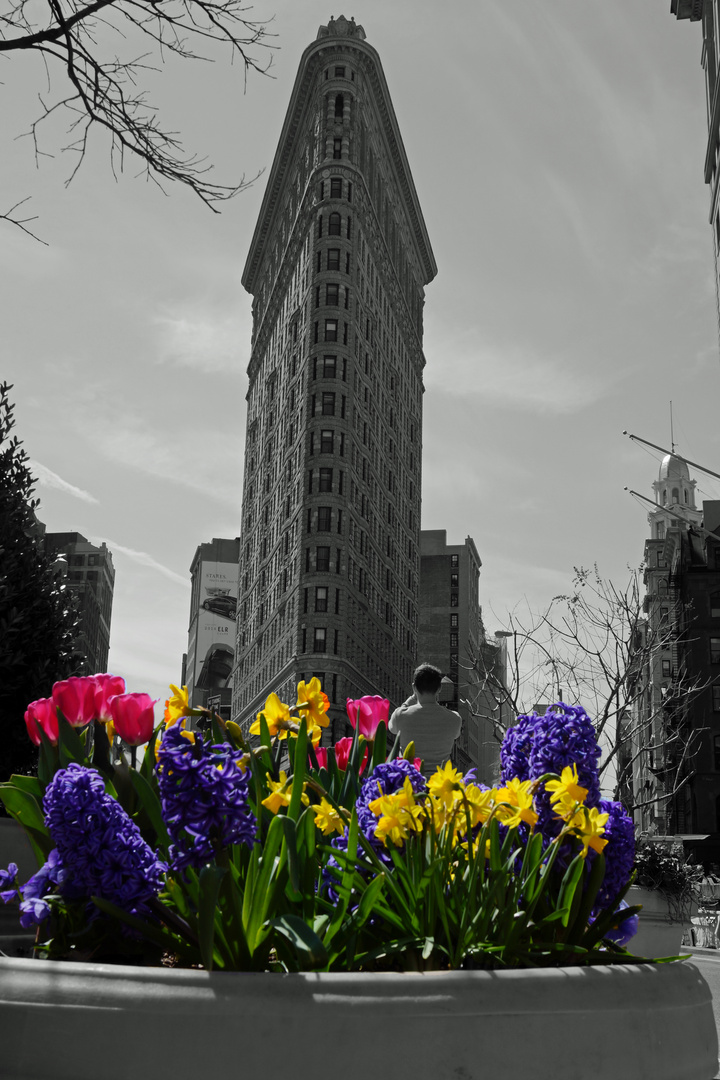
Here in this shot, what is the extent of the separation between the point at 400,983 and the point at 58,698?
155 cm

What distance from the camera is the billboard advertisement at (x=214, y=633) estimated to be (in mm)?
148750

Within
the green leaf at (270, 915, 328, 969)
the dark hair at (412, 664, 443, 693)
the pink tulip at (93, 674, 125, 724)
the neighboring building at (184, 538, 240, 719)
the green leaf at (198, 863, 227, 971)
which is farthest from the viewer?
the neighboring building at (184, 538, 240, 719)

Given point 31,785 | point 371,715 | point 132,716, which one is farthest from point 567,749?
point 31,785

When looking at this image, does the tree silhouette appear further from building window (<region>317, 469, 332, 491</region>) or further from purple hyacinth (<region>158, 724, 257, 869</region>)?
building window (<region>317, 469, 332, 491</region>)

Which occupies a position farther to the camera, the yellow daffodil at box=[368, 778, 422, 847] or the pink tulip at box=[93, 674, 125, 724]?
the pink tulip at box=[93, 674, 125, 724]

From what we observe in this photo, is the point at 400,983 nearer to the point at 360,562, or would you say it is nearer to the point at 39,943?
the point at 39,943

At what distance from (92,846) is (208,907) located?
36cm

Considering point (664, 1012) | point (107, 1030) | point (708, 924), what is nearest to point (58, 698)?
point (107, 1030)

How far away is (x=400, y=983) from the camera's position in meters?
1.83

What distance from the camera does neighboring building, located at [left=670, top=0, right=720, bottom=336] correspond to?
5059 centimetres

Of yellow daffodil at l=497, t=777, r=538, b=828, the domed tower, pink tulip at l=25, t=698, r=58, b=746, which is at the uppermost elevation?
the domed tower

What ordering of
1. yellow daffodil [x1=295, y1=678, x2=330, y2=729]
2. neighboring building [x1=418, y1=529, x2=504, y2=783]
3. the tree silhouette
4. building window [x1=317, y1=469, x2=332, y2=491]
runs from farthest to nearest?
neighboring building [x1=418, y1=529, x2=504, y2=783]
building window [x1=317, y1=469, x2=332, y2=491]
the tree silhouette
yellow daffodil [x1=295, y1=678, x2=330, y2=729]

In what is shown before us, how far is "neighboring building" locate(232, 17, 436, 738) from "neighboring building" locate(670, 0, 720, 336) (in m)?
31.5

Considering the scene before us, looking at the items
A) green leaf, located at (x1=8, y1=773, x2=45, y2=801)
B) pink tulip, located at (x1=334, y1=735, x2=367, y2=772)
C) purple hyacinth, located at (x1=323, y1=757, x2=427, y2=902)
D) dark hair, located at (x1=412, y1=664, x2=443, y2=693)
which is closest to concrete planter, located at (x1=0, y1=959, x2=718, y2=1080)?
purple hyacinth, located at (x1=323, y1=757, x2=427, y2=902)
